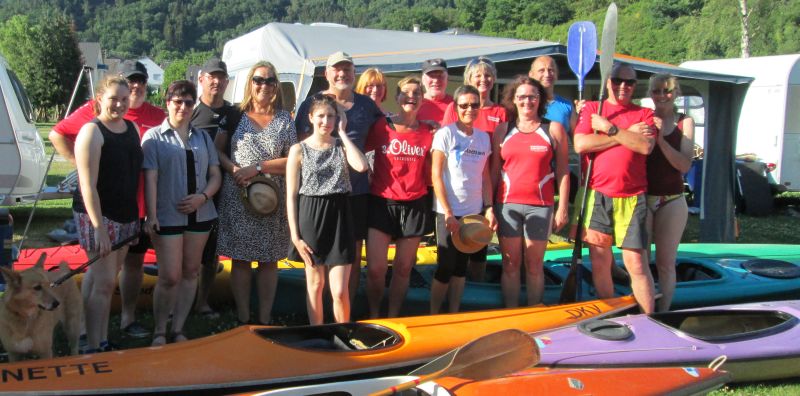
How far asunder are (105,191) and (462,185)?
1984 millimetres

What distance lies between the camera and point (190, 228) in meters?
3.87

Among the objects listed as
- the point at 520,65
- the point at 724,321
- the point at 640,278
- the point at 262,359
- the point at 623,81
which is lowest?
the point at 724,321

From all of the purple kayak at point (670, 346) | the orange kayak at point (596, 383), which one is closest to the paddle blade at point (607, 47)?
the purple kayak at point (670, 346)

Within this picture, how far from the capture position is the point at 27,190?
26.9ft

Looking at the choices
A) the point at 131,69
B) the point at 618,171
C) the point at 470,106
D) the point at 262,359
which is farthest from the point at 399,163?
the point at 131,69

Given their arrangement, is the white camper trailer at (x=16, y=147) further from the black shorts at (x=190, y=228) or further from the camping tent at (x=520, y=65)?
the black shorts at (x=190, y=228)

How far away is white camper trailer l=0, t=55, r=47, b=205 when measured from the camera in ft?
25.8

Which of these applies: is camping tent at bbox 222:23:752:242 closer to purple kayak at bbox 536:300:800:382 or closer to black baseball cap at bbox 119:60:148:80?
black baseball cap at bbox 119:60:148:80

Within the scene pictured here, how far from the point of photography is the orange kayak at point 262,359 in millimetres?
2830

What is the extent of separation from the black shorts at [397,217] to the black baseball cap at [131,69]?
156 centimetres

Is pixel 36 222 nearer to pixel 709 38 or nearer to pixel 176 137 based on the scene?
pixel 176 137

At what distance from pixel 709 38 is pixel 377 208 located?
90.9 ft

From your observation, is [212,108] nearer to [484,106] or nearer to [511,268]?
[484,106]

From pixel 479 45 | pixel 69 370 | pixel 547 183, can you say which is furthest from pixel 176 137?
pixel 479 45
